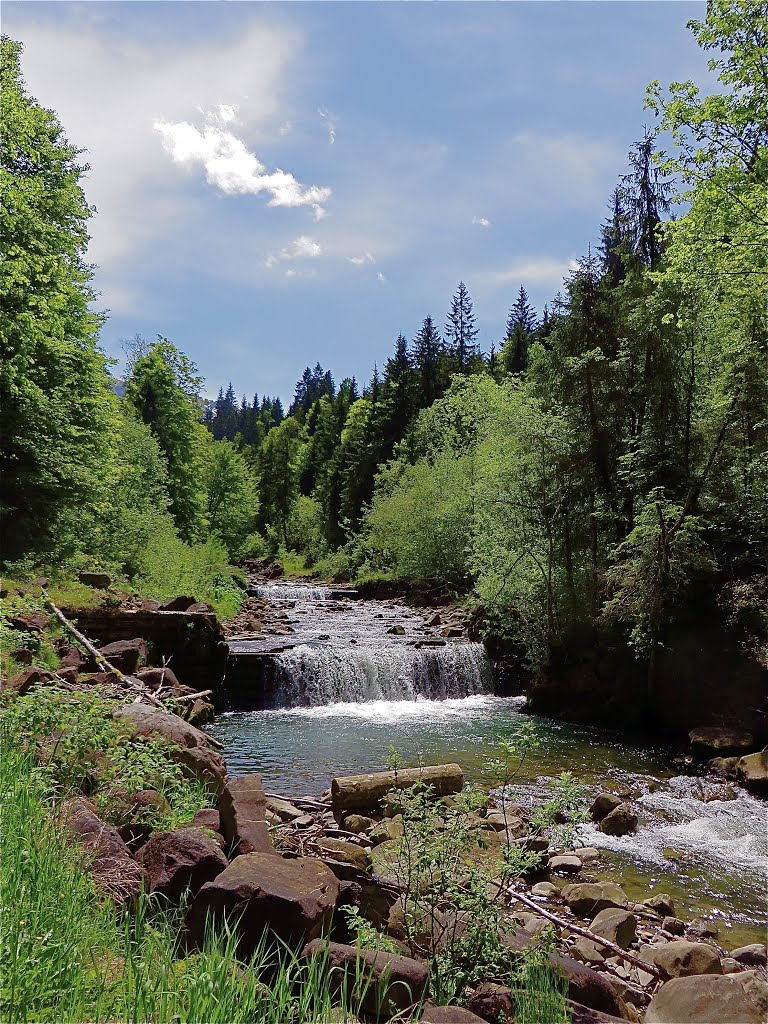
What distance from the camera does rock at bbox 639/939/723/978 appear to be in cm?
472

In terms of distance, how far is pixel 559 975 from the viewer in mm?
3494

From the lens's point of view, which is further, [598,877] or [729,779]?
[729,779]

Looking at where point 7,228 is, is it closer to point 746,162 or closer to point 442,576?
point 746,162

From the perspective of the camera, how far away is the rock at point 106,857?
3.24 meters

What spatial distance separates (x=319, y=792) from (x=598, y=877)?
411 cm

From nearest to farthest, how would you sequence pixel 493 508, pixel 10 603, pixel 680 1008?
pixel 680 1008
pixel 10 603
pixel 493 508

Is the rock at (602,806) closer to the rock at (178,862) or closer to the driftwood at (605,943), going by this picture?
the driftwood at (605,943)

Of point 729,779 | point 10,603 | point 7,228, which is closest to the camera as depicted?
point 10,603

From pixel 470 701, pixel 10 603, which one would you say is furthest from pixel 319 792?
pixel 470 701

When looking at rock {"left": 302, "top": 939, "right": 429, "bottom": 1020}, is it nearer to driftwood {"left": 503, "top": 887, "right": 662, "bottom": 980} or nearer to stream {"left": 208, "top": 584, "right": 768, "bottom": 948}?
driftwood {"left": 503, "top": 887, "right": 662, "bottom": 980}

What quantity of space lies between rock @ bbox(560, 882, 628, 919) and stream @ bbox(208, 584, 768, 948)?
81cm

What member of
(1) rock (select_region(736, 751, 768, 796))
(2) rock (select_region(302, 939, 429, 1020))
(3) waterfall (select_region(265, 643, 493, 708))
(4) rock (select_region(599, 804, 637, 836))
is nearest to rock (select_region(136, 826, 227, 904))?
(2) rock (select_region(302, 939, 429, 1020))

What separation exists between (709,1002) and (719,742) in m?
8.44

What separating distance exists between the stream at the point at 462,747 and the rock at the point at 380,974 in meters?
4.49
